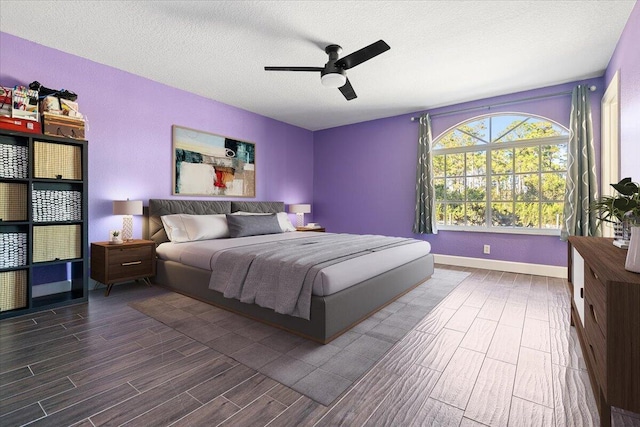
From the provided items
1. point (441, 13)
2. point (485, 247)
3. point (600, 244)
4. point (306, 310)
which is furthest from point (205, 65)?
point (485, 247)

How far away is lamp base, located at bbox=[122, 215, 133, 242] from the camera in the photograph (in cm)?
372

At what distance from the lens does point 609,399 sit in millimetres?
1146

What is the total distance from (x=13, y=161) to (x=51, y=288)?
132 centimetres

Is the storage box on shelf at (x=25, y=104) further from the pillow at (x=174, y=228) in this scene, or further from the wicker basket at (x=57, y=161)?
the pillow at (x=174, y=228)

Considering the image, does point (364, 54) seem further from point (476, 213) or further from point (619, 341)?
point (476, 213)

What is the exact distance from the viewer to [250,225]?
162 inches

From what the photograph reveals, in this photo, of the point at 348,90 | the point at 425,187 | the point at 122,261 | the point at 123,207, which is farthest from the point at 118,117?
the point at 425,187

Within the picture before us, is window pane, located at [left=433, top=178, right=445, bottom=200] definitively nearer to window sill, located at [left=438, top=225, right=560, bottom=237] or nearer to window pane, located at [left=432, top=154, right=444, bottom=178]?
window pane, located at [left=432, top=154, right=444, bottom=178]

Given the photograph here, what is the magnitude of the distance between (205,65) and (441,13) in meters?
2.55

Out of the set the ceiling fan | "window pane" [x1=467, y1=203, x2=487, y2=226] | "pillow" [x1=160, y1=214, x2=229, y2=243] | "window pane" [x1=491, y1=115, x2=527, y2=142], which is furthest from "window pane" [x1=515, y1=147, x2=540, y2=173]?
"pillow" [x1=160, y1=214, x2=229, y2=243]

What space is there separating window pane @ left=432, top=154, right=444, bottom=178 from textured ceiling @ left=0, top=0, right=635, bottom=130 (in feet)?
3.95

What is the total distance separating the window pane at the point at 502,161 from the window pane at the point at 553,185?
460 millimetres

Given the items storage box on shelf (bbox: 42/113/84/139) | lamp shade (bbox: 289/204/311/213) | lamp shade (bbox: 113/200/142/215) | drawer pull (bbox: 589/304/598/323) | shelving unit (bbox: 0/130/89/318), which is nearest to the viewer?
drawer pull (bbox: 589/304/598/323)

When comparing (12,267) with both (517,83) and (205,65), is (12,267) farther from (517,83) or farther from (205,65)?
(517,83)
